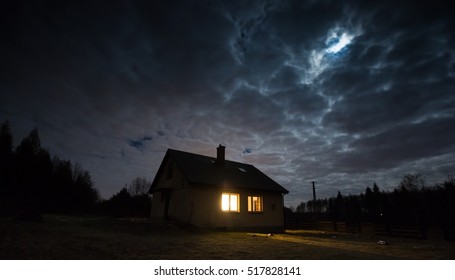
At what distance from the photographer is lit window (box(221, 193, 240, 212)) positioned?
66.1 ft

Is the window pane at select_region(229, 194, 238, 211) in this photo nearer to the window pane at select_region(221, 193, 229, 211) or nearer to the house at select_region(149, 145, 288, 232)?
the house at select_region(149, 145, 288, 232)

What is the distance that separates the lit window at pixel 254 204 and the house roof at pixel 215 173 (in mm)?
957

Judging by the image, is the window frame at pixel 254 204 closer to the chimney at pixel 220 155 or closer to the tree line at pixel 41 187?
the chimney at pixel 220 155

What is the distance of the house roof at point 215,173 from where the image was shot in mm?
19953

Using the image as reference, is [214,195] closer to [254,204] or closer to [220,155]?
[254,204]

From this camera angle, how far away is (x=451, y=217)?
112 feet

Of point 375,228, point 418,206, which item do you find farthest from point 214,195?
point 418,206

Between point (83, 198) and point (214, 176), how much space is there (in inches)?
1126

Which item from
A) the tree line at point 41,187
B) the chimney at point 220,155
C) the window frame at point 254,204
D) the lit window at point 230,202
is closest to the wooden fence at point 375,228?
the window frame at point 254,204

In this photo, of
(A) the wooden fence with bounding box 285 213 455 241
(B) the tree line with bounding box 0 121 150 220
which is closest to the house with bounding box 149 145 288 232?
(A) the wooden fence with bounding box 285 213 455 241

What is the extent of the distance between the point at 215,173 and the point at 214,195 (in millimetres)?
2434
